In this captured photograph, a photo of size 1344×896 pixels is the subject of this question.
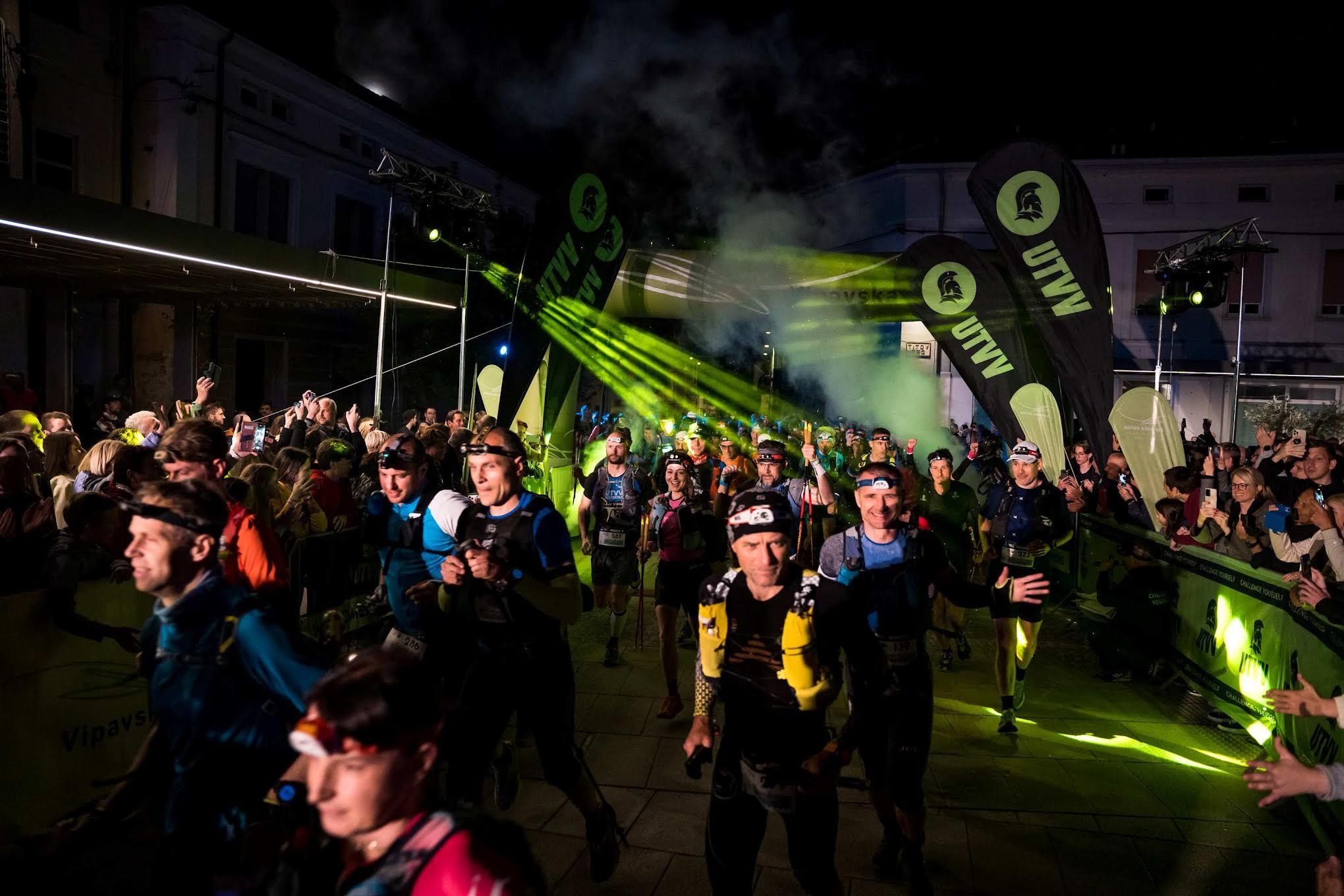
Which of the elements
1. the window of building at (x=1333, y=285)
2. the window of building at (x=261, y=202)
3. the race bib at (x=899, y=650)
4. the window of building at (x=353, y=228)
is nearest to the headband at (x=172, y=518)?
the race bib at (x=899, y=650)

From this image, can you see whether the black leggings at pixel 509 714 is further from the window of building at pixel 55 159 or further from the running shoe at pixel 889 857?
the window of building at pixel 55 159

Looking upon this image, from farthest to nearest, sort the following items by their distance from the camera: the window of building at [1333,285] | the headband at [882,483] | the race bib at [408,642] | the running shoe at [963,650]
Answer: the window of building at [1333,285], the running shoe at [963,650], the race bib at [408,642], the headband at [882,483]

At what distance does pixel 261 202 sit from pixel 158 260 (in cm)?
1219

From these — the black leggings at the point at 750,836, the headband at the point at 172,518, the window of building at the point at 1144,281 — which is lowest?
the black leggings at the point at 750,836

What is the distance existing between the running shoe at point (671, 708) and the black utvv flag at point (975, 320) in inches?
188

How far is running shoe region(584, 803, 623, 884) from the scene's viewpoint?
3920 millimetres

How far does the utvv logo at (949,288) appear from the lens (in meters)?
9.09

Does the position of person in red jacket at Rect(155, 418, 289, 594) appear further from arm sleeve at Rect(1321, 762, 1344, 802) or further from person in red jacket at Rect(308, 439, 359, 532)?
arm sleeve at Rect(1321, 762, 1344, 802)

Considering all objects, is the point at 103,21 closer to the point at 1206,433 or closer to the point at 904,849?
the point at 904,849

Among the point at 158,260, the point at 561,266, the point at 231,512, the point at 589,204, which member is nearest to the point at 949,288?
the point at 589,204

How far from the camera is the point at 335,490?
21.4 ft

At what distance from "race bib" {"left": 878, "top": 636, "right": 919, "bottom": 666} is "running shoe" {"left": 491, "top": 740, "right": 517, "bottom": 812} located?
7.33 feet

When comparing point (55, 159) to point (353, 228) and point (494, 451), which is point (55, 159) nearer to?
point (353, 228)

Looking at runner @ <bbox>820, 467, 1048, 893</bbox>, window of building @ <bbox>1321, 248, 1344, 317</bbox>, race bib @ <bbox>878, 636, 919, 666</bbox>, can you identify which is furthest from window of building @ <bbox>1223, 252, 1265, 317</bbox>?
race bib @ <bbox>878, 636, 919, 666</bbox>
